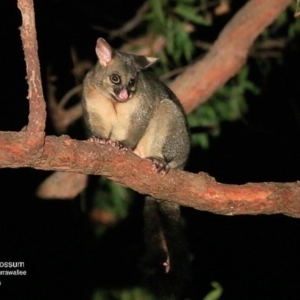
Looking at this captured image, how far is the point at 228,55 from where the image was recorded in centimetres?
727

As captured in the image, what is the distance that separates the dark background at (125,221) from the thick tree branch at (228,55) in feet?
4.25

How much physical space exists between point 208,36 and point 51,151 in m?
5.56

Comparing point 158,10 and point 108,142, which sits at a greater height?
point 158,10

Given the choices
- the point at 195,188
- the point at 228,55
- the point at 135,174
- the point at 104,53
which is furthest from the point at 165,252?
the point at 228,55

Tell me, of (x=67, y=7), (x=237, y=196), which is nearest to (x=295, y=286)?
(x=67, y=7)

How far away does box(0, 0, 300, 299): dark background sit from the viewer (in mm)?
8031

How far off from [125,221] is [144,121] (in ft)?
10.5

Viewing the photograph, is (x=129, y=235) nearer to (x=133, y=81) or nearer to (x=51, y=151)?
(x=133, y=81)

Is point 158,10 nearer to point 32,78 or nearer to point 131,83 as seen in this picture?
point 131,83

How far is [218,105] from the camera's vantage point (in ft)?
27.4

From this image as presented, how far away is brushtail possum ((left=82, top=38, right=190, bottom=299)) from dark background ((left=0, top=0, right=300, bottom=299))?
1561 mm

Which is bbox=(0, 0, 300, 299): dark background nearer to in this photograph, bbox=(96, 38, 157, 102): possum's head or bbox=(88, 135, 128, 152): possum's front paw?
bbox=(96, 38, 157, 102): possum's head

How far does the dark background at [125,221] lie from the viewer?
316 inches

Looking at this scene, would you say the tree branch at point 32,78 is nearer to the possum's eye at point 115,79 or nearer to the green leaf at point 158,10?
the possum's eye at point 115,79
